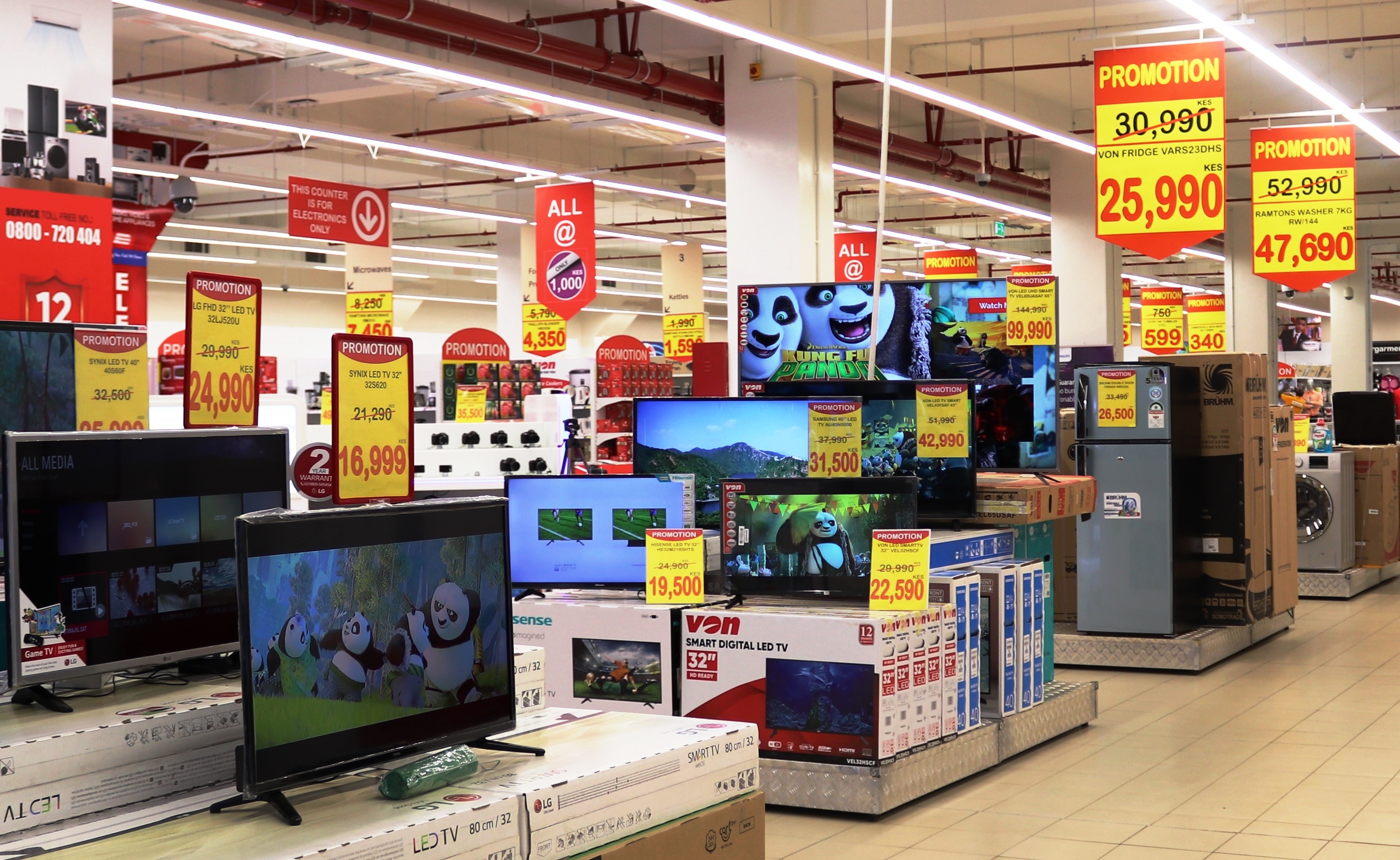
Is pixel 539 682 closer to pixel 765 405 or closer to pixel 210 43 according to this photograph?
pixel 765 405

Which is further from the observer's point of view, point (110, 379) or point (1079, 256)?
point (1079, 256)

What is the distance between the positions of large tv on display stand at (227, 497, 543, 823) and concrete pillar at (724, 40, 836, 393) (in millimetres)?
8708

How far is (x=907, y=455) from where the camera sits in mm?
6379

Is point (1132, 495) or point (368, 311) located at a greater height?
point (368, 311)

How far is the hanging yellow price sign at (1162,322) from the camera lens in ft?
74.9

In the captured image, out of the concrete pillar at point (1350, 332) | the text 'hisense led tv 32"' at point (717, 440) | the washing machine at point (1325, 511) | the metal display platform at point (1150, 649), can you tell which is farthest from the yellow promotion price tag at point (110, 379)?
the concrete pillar at point (1350, 332)

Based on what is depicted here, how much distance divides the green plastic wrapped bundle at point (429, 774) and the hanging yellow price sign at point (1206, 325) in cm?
1938

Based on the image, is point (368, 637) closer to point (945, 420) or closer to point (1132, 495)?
point (945, 420)

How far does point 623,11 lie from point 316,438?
4.63m

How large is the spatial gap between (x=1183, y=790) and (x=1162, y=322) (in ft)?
61.2

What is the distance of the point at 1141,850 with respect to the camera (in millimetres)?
4738

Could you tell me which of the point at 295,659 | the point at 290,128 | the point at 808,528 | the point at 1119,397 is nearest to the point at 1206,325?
the point at 1119,397

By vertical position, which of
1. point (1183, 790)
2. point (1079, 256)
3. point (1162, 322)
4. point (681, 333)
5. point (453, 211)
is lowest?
point (1183, 790)

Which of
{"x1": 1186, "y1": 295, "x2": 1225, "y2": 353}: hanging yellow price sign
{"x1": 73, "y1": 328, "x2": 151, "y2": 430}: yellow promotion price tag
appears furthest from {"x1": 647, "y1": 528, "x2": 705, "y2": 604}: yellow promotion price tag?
{"x1": 1186, "y1": 295, "x2": 1225, "y2": 353}: hanging yellow price sign
